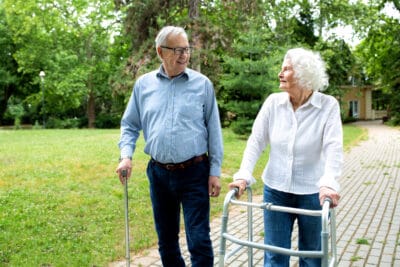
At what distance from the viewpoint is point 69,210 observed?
6.14 m

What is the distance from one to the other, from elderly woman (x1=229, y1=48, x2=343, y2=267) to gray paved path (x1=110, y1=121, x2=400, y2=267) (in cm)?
177

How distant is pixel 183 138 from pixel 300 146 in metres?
0.80

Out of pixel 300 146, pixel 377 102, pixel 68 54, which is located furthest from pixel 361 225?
pixel 377 102

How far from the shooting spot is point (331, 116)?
8.20 ft

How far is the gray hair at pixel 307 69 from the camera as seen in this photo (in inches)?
98.7

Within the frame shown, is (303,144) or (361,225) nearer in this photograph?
(303,144)

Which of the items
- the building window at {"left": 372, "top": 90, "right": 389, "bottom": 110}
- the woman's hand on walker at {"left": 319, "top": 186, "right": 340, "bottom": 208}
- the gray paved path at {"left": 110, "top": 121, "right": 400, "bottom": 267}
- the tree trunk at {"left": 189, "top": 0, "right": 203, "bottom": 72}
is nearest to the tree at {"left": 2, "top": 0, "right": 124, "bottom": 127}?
the tree trunk at {"left": 189, "top": 0, "right": 203, "bottom": 72}

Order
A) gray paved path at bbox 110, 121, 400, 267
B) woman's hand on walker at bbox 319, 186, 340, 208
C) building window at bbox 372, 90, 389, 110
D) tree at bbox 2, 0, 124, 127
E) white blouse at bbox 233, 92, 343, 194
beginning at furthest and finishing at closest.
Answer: building window at bbox 372, 90, 389, 110 → tree at bbox 2, 0, 124, 127 → gray paved path at bbox 110, 121, 400, 267 → white blouse at bbox 233, 92, 343, 194 → woman's hand on walker at bbox 319, 186, 340, 208

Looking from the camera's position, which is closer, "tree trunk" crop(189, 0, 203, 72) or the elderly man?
the elderly man

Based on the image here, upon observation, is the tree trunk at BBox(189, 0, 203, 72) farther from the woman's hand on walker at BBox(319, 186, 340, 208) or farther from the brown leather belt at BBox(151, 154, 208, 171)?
the woman's hand on walker at BBox(319, 186, 340, 208)

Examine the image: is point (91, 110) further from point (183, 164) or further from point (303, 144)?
point (303, 144)

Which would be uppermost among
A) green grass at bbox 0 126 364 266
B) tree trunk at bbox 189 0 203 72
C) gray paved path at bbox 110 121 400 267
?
tree trunk at bbox 189 0 203 72

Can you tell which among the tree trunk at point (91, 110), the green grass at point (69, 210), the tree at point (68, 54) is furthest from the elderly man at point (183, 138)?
the tree trunk at point (91, 110)

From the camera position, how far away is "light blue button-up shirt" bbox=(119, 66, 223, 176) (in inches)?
114
